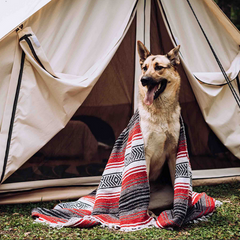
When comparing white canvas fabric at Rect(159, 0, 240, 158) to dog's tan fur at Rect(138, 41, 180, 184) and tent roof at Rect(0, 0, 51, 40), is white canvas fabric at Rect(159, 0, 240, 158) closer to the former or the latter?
dog's tan fur at Rect(138, 41, 180, 184)

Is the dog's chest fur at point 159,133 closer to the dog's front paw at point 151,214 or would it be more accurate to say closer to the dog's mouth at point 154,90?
the dog's mouth at point 154,90

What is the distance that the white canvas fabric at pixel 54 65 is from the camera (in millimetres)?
3080

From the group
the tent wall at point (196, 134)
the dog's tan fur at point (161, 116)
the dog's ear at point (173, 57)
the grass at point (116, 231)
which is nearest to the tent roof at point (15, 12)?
the dog's tan fur at point (161, 116)

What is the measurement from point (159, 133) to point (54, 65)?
1.39 metres

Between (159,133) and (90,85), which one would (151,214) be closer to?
(159,133)

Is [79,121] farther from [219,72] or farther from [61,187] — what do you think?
[219,72]

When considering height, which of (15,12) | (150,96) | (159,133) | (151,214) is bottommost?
(151,214)

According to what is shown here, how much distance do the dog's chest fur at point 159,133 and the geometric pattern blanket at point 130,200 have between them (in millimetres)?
71

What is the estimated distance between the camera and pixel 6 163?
300 cm

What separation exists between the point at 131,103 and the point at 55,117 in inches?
53.1

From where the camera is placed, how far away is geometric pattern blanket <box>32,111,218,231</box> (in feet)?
8.89

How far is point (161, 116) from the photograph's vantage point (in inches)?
114

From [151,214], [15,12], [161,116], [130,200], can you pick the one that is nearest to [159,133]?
[161,116]

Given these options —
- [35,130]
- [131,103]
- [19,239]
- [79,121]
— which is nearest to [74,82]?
[35,130]
